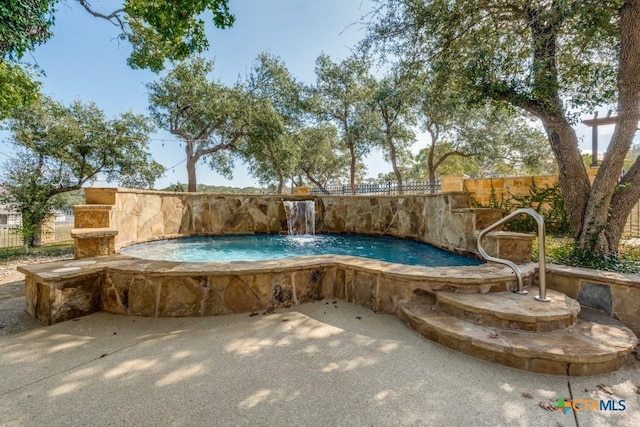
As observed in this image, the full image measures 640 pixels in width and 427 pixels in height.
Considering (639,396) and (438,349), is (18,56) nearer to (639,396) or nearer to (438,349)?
(438,349)

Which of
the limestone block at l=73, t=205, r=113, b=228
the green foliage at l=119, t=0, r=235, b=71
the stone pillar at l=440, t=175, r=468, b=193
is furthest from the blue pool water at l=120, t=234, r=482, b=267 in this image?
the green foliage at l=119, t=0, r=235, b=71

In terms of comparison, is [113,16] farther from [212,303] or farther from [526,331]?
[526,331]

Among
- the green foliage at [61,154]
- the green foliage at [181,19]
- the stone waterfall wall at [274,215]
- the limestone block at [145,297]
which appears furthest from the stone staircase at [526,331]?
the green foliage at [61,154]

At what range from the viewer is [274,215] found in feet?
25.3

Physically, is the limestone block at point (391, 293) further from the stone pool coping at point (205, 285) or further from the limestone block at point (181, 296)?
the limestone block at point (181, 296)

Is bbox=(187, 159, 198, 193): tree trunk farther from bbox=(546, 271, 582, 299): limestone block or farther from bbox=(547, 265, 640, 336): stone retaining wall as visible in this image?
bbox=(547, 265, 640, 336): stone retaining wall

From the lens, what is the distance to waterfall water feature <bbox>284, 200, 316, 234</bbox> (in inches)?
305

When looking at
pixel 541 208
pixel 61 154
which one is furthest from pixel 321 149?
pixel 541 208

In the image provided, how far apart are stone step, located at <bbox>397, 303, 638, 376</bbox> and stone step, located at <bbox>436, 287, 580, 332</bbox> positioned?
53 mm

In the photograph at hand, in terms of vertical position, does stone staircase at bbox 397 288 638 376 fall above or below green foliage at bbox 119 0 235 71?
below

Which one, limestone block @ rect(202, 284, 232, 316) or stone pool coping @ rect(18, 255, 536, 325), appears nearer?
stone pool coping @ rect(18, 255, 536, 325)

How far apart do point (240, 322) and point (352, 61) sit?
44.0ft

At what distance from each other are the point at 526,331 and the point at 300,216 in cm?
618

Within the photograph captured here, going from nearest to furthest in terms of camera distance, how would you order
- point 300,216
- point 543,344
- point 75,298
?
1. point 543,344
2. point 75,298
3. point 300,216
